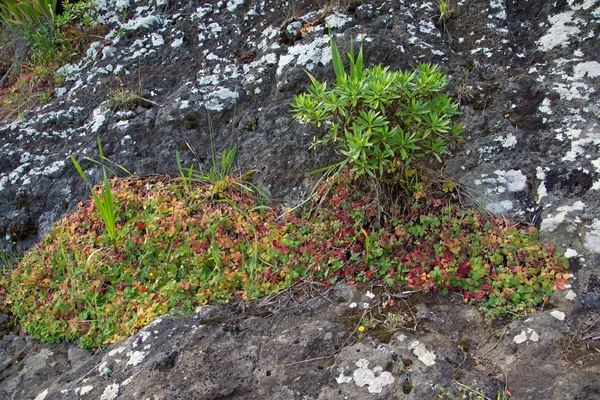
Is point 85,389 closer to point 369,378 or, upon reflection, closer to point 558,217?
point 369,378

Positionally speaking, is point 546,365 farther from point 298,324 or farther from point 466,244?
point 298,324

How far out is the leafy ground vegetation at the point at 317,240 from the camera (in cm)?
261

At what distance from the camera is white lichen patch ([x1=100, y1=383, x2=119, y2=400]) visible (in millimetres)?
2320

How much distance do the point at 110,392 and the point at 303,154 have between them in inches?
77.5

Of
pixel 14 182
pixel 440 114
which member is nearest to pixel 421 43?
pixel 440 114

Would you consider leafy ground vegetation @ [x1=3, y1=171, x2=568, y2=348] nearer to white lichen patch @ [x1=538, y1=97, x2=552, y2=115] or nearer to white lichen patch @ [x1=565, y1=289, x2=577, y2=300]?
white lichen patch @ [x1=565, y1=289, x2=577, y2=300]

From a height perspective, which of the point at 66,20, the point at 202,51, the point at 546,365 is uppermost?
the point at 66,20

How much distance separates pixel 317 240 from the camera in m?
2.96

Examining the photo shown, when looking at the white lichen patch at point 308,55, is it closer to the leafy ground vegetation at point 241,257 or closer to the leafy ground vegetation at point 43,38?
the leafy ground vegetation at point 241,257

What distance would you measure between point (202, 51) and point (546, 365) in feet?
11.7

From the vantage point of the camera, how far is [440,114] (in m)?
2.78

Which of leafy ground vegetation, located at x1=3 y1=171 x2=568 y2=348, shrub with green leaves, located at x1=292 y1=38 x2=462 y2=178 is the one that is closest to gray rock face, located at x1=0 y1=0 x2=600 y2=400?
leafy ground vegetation, located at x1=3 y1=171 x2=568 y2=348

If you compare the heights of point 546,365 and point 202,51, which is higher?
point 202,51

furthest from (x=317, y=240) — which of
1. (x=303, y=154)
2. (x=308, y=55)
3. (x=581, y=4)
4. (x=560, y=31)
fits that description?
(x=581, y=4)
